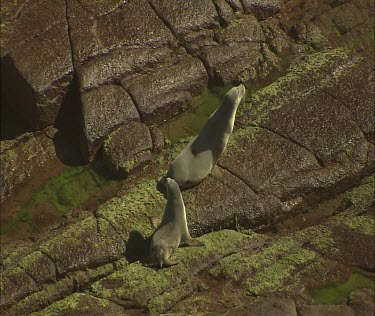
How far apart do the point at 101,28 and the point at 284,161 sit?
4.61m

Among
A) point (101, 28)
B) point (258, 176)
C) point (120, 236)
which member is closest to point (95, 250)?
point (120, 236)

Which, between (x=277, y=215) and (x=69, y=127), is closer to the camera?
(x=277, y=215)

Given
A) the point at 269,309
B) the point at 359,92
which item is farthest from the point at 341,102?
the point at 269,309

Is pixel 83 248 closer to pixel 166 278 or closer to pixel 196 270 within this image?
pixel 166 278

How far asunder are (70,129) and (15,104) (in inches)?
54.4

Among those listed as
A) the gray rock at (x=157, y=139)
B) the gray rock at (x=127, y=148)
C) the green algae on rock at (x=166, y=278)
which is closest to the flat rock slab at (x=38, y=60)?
the gray rock at (x=127, y=148)

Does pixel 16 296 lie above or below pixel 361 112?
above

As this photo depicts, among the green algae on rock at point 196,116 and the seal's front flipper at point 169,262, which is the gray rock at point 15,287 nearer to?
the seal's front flipper at point 169,262

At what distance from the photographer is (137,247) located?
11.3 metres

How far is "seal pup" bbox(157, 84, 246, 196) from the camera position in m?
11.7

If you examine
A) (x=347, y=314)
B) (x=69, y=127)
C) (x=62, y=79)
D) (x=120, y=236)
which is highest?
(x=62, y=79)

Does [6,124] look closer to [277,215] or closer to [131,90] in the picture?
[131,90]

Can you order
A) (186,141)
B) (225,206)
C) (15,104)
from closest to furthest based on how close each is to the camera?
(225,206) < (186,141) < (15,104)

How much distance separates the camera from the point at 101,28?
1398 centimetres
